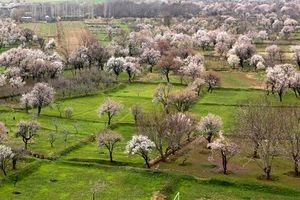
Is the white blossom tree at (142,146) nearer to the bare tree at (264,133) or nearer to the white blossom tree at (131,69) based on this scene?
the bare tree at (264,133)

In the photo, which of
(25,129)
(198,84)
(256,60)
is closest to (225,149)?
(25,129)

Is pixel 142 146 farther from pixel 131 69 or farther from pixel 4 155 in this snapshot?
pixel 131 69

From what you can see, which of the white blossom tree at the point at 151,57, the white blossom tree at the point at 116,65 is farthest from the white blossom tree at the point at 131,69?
the white blossom tree at the point at 151,57

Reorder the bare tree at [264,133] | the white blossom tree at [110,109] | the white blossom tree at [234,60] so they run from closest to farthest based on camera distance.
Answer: the bare tree at [264,133], the white blossom tree at [110,109], the white blossom tree at [234,60]

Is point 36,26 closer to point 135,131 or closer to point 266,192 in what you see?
point 135,131

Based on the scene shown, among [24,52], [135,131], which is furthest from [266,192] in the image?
[24,52]

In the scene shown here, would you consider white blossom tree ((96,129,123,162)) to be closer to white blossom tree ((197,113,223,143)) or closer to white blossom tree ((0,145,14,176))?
white blossom tree ((0,145,14,176))

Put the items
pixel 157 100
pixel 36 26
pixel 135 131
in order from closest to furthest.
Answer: pixel 135 131 < pixel 157 100 < pixel 36 26

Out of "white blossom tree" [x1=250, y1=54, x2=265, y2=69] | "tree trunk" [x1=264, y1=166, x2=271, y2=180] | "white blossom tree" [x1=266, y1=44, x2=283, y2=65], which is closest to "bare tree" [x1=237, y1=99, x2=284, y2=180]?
"tree trunk" [x1=264, y1=166, x2=271, y2=180]
